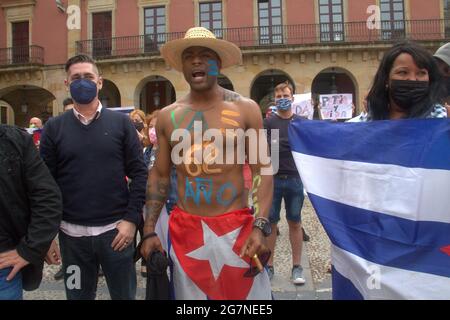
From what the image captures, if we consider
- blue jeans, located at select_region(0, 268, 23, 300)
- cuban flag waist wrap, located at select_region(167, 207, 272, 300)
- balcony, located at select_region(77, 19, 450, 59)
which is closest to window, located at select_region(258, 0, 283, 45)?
balcony, located at select_region(77, 19, 450, 59)

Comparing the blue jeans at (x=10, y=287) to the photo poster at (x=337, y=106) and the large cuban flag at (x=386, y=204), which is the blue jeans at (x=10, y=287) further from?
the photo poster at (x=337, y=106)

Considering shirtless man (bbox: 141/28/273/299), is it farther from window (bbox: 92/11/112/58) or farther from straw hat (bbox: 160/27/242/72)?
window (bbox: 92/11/112/58)

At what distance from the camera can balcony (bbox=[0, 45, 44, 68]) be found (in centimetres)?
2158

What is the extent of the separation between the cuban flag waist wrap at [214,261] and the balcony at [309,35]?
17464 millimetres

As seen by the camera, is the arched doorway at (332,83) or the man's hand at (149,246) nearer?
the man's hand at (149,246)

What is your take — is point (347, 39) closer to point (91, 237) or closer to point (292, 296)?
point (292, 296)

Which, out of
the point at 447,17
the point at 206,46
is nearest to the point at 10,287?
the point at 206,46

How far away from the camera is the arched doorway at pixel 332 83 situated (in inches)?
804

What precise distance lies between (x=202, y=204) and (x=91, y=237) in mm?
777

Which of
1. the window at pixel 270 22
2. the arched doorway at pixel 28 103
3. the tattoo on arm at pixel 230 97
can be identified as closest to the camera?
the tattoo on arm at pixel 230 97

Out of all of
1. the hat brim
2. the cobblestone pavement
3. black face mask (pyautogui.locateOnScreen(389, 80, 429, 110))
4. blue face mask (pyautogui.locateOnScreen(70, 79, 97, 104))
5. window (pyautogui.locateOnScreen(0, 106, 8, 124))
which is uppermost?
window (pyautogui.locateOnScreen(0, 106, 8, 124))

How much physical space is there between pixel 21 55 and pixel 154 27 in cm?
785

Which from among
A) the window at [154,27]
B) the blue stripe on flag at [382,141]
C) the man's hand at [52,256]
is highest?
the window at [154,27]

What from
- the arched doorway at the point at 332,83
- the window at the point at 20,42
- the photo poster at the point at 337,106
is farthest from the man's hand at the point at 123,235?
the window at the point at 20,42
